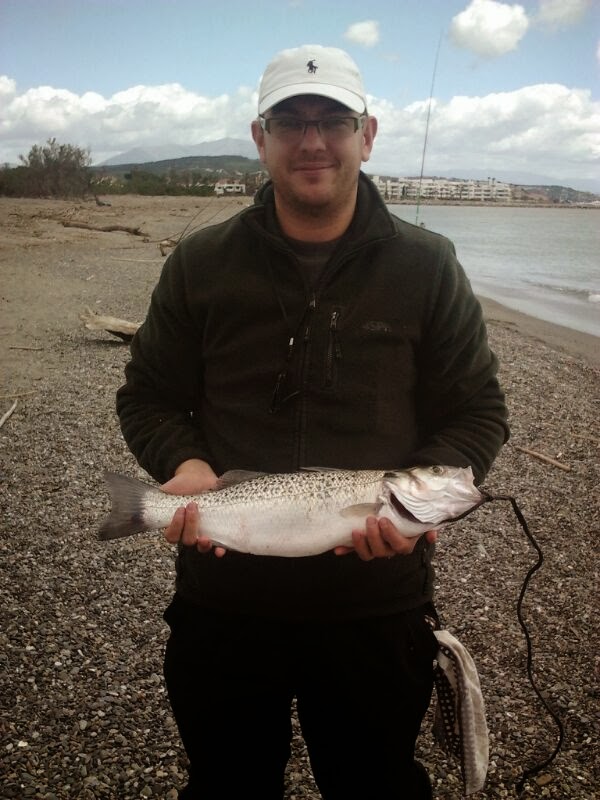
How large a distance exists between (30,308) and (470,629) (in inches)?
507

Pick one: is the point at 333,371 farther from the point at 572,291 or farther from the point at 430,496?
the point at 572,291

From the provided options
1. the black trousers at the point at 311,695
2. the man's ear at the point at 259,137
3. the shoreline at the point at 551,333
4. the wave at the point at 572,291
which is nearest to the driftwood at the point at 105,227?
the shoreline at the point at 551,333

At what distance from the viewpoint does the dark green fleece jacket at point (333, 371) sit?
7.95ft

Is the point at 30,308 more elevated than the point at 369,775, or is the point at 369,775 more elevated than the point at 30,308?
the point at 369,775

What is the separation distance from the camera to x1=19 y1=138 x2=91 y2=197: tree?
44531mm

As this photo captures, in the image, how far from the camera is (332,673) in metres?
2.40

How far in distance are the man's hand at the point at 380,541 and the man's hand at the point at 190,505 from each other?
54 cm

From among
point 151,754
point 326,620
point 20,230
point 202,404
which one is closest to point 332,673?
point 326,620

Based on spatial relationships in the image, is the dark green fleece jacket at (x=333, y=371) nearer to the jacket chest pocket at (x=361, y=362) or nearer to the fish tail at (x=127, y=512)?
the jacket chest pocket at (x=361, y=362)

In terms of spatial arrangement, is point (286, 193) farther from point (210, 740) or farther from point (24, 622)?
point (24, 622)

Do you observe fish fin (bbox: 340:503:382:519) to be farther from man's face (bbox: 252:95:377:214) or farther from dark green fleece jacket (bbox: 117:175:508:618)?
man's face (bbox: 252:95:377:214)

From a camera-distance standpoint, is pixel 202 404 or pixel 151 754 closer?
pixel 202 404

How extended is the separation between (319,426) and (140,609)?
2870 mm

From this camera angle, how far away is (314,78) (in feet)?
8.33
